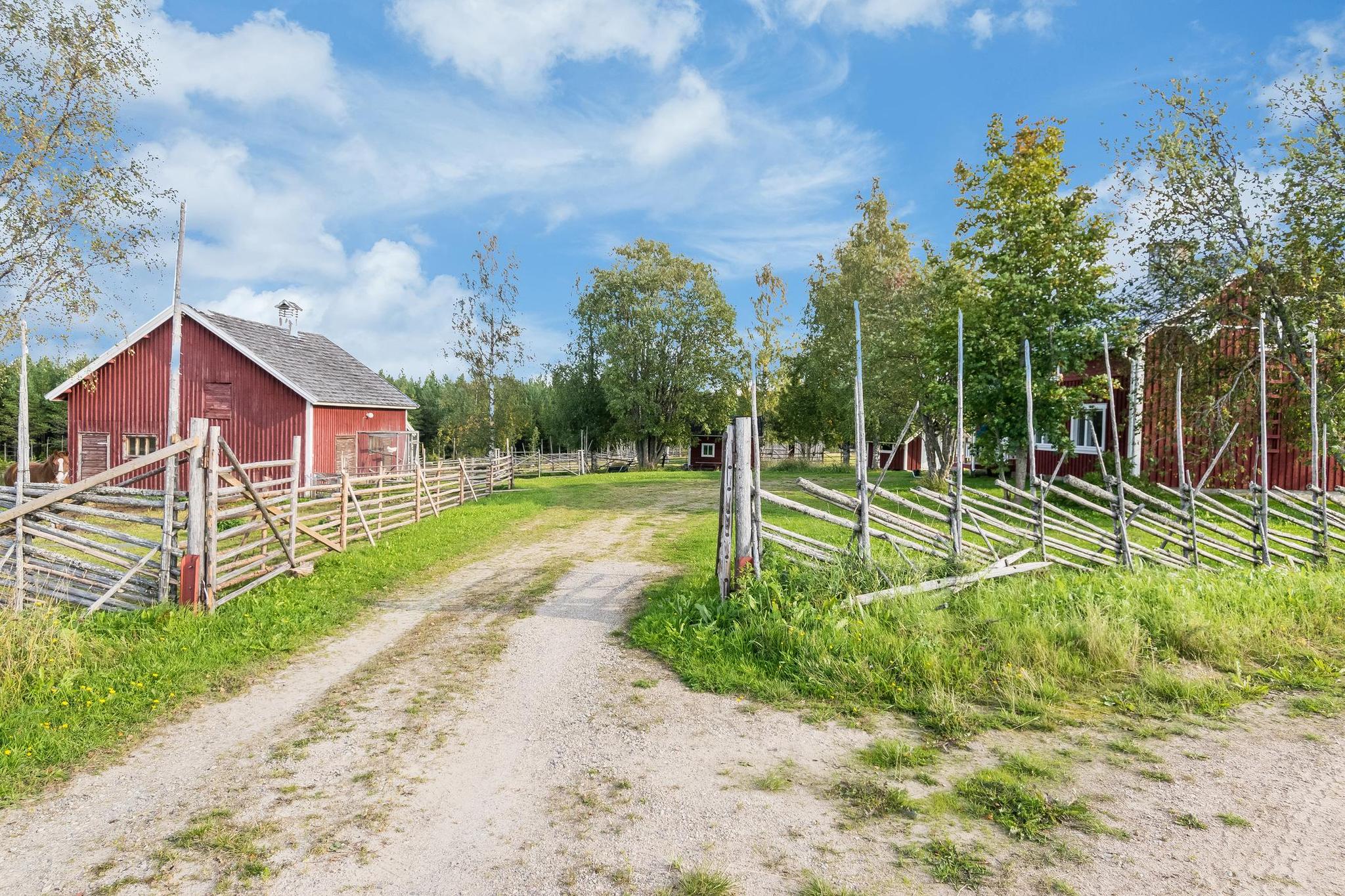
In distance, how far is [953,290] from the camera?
66.8ft

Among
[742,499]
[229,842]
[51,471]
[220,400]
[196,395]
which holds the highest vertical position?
[196,395]

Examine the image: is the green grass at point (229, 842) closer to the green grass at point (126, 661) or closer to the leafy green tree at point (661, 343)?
the green grass at point (126, 661)

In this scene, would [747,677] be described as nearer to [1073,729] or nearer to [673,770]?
[673,770]

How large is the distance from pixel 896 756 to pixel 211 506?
811 cm

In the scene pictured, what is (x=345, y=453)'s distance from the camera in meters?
24.6

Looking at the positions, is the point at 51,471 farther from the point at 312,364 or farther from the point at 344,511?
the point at 344,511

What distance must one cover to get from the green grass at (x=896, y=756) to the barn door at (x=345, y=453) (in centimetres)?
2225

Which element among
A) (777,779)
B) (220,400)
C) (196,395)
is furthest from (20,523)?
(196,395)

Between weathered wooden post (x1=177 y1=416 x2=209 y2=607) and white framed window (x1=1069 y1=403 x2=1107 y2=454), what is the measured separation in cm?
2091

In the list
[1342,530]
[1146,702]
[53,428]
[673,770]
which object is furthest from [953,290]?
[53,428]

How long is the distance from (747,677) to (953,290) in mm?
16892

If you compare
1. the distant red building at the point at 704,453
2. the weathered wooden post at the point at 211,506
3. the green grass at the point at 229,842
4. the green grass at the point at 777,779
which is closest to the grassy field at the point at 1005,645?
the green grass at the point at 777,779

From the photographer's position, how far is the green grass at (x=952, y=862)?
3711 millimetres

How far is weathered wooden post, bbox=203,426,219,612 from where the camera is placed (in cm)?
858
